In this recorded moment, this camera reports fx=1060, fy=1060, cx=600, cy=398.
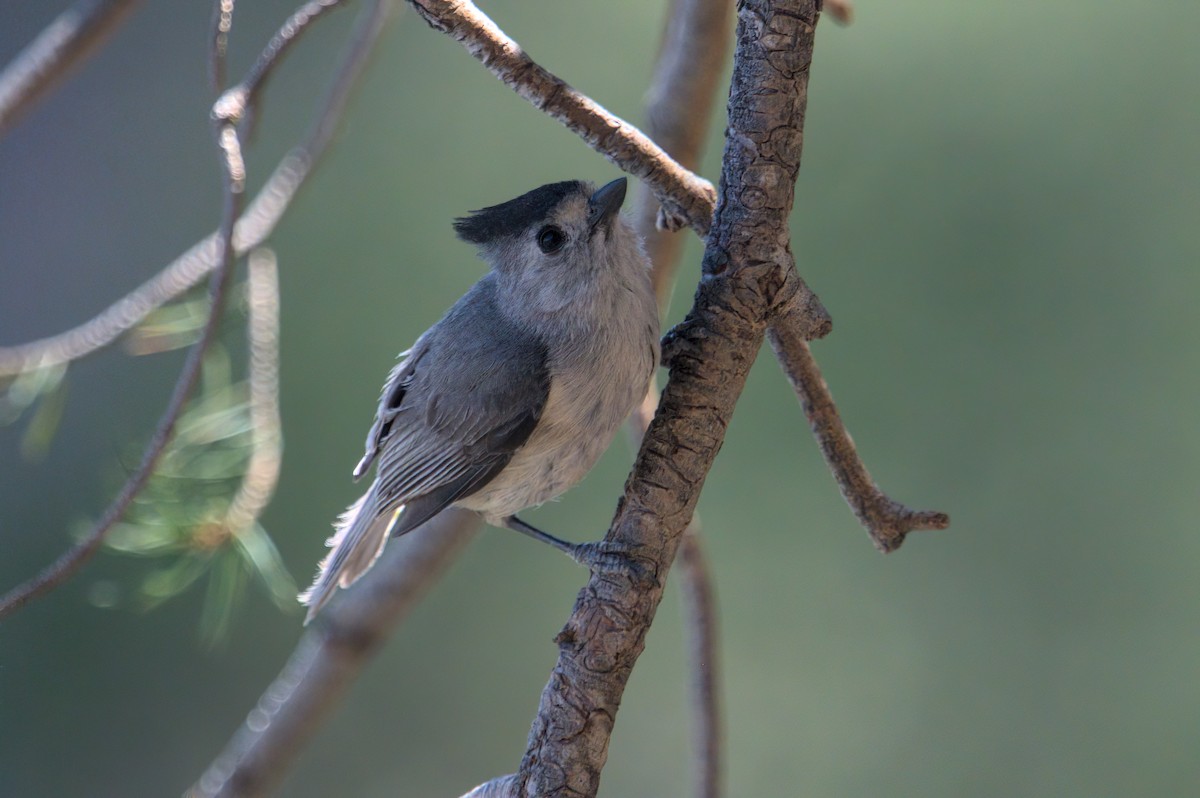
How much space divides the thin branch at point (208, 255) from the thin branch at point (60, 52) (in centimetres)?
23

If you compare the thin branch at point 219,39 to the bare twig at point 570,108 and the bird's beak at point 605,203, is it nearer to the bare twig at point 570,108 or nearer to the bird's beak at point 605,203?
the bare twig at point 570,108

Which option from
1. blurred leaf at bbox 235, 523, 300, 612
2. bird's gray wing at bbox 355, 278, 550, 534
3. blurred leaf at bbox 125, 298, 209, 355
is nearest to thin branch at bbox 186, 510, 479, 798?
blurred leaf at bbox 235, 523, 300, 612

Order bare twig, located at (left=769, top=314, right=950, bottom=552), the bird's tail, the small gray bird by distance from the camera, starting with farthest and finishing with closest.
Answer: the bird's tail < the small gray bird < bare twig, located at (left=769, top=314, right=950, bottom=552)

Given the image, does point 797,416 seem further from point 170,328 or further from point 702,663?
point 170,328

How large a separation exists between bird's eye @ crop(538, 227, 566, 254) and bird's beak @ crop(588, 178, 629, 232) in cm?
4

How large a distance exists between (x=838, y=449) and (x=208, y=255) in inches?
30.6

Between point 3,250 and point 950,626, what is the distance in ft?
6.65

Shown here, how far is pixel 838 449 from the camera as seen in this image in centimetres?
88

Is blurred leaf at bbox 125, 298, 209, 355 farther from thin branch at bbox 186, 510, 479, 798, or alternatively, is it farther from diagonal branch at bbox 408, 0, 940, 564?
diagonal branch at bbox 408, 0, 940, 564

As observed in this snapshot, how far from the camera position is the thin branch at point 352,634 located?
1296mm

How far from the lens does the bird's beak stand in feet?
3.24

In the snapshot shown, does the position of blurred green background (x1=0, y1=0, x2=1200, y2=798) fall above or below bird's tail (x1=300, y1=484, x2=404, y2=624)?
above

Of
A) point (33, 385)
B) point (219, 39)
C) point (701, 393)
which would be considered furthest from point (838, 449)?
point (33, 385)

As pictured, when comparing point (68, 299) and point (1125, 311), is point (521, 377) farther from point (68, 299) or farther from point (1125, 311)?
point (68, 299)
